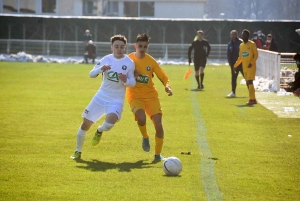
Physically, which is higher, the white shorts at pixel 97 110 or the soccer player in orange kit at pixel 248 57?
the soccer player in orange kit at pixel 248 57

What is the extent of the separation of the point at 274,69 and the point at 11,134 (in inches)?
561

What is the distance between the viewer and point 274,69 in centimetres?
2564

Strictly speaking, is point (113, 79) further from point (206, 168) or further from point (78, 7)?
point (78, 7)

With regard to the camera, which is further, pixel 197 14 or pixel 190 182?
pixel 197 14

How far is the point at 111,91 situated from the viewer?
35.0 ft

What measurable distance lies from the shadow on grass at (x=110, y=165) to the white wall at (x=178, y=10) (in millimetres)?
52258

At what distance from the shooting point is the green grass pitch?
8.30 m

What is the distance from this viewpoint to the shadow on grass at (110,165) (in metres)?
9.79

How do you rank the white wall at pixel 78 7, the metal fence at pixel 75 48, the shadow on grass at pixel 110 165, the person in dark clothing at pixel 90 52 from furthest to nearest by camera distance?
the white wall at pixel 78 7
the metal fence at pixel 75 48
the person in dark clothing at pixel 90 52
the shadow on grass at pixel 110 165

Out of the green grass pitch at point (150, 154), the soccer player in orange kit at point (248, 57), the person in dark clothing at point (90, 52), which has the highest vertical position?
the soccer player in orange kit at point (248, 57)

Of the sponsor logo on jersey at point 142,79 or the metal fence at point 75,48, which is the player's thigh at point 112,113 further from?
the metal fence at point 75,48

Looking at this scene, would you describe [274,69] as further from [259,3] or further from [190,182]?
[259,3]

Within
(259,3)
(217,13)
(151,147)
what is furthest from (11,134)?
(217,13)

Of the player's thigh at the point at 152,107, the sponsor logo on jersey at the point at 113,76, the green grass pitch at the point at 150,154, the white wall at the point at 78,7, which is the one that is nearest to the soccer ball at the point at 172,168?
the green grass pitch at the point at 150,154
